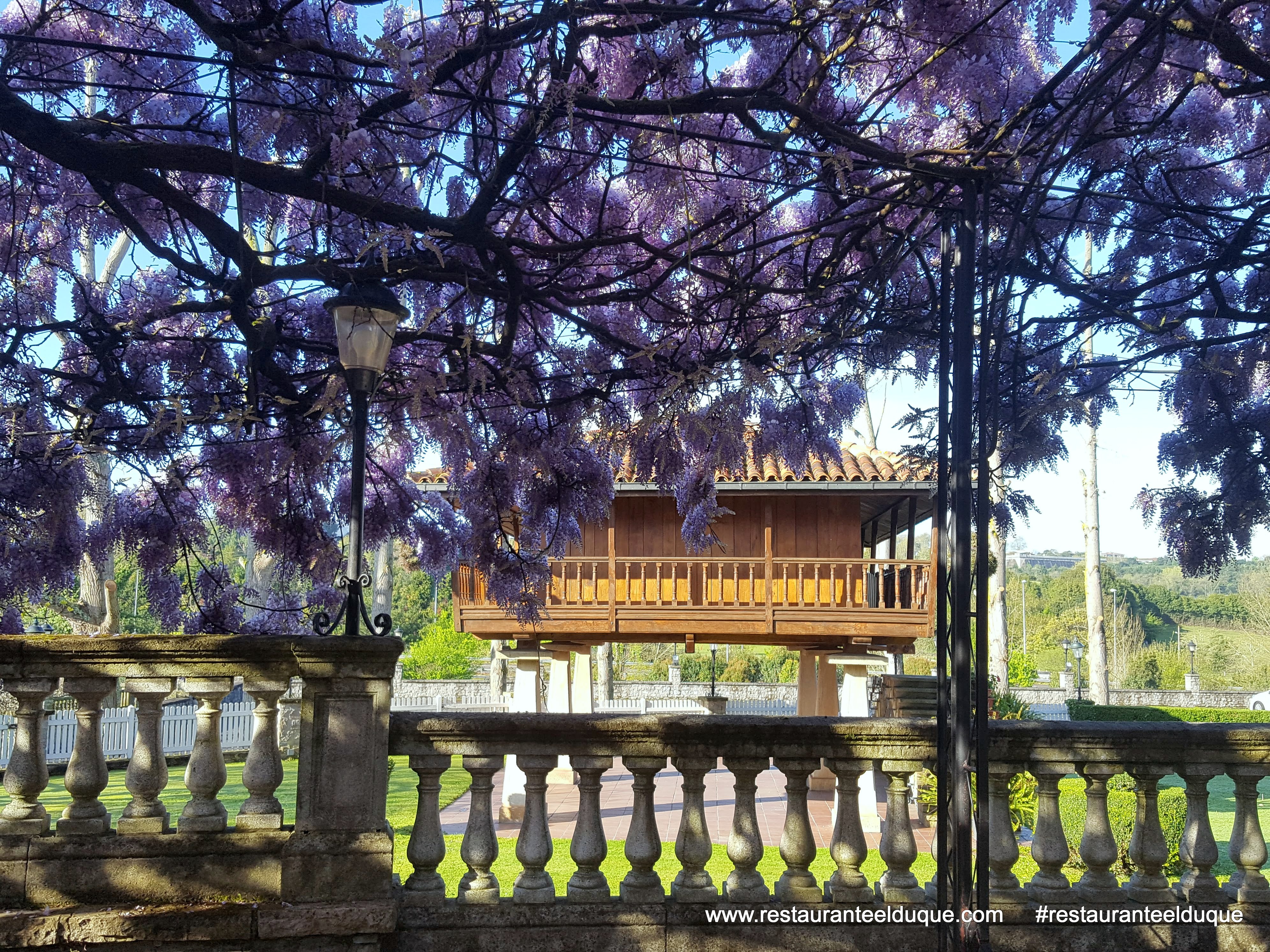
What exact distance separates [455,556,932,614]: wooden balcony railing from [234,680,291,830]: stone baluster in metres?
11.3

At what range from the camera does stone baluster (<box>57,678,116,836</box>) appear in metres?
4.25

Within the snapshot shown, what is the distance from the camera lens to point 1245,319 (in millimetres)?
6809

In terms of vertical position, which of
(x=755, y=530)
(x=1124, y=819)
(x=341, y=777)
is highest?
(x=755, y=530)

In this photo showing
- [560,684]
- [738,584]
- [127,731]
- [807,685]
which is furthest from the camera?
[127,731]

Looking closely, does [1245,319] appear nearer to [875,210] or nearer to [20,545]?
[875,210]

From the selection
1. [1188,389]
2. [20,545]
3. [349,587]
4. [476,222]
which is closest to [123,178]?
[476,222]

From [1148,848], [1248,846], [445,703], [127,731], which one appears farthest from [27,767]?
[445,703]

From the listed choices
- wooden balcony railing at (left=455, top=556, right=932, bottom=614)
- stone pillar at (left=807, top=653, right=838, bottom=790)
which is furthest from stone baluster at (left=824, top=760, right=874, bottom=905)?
stone pillar at (left=807, top=653, right=838, bottom=790)

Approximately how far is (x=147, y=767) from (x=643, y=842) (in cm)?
222

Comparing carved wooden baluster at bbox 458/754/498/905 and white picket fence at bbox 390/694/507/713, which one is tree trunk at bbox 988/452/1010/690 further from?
carved wooden baluster at bbox 458/754/498/905

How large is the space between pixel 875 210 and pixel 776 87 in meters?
1.24

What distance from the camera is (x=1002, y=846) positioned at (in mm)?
4488

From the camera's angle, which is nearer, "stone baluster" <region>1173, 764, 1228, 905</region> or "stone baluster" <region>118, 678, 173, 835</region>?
"stone baluster" <region>118, 678, 173, 835</region>

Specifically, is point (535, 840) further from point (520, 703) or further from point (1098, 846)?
point (520, 703)
